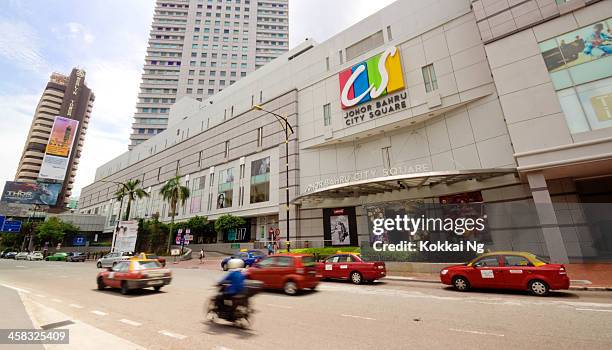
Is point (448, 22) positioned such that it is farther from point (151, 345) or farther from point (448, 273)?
point (151, 345)

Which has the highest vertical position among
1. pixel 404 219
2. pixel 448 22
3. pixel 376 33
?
pixel 376 33

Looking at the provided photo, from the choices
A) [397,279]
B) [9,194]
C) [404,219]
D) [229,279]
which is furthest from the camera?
[9,194]

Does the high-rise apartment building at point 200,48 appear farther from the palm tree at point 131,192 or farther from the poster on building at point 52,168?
the palm tree at point 131,192

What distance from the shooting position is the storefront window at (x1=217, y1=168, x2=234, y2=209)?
3722cm

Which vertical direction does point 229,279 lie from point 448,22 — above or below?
below

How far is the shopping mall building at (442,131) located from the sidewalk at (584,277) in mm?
1115

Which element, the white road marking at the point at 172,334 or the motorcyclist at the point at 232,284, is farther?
the motorcyclist at the point at 232,284

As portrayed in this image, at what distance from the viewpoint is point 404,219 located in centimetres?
1700

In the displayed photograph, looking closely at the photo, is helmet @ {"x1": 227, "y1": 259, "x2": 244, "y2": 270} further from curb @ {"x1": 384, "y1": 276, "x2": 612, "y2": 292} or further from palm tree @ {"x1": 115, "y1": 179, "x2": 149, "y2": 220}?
palm tree @ {"x1": 115, "y1": 179, "x2": 149, "y2": 220}

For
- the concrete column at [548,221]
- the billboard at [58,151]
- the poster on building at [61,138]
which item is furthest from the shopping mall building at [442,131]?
the poster on building at [61,138]

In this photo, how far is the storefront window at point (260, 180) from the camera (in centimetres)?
3275

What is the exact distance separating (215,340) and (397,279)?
1135 centimetres

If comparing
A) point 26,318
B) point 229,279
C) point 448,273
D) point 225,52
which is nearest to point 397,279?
point 448,273

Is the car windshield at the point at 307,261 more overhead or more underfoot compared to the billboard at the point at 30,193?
more underfoot
